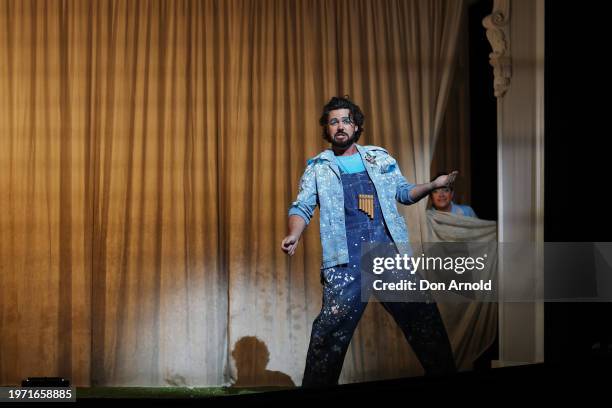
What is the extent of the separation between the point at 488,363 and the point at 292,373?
4.13 feet

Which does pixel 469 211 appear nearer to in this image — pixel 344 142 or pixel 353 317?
pixel 344 142

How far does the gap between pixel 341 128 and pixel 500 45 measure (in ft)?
3.98

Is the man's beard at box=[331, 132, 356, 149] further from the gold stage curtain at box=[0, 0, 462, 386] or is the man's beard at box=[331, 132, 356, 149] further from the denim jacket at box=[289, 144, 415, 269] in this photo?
the gold stage curtain at box=[0, 0, 462, 386]

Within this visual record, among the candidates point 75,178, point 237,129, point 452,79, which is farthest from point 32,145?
point 452,79

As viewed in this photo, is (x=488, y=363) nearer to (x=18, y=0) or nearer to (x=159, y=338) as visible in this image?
(x=159, y=338)

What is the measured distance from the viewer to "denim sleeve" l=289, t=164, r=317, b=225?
458cm

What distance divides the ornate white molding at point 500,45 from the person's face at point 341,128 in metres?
1.05

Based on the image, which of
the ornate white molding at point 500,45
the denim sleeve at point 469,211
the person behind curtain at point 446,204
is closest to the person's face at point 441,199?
the person behind curtain at point 446,204

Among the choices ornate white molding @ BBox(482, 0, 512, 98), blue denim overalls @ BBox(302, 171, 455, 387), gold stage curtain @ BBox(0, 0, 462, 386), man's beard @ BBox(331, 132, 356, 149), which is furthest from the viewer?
gold stage curtain @ BBox(0, 0, 462, 386)

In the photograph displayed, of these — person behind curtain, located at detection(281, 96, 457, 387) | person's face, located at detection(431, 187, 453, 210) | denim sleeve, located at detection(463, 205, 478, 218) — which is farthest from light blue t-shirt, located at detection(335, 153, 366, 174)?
denim sleeve, located at detection(463, 205, 478, 218)

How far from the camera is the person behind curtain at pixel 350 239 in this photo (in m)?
4.53

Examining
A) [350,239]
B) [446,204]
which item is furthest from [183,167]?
[446,204]

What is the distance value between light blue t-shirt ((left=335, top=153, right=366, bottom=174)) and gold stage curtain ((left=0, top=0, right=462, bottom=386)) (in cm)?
78

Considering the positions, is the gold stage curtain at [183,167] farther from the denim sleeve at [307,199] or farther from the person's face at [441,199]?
the denim sleeve at [307,199]
